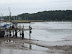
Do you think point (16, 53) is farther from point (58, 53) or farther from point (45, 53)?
point (58, 53)

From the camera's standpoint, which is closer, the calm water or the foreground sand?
the foreground sand

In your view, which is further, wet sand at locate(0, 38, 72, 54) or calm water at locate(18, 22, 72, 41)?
calm water at locate(18, 22, 72, 41)

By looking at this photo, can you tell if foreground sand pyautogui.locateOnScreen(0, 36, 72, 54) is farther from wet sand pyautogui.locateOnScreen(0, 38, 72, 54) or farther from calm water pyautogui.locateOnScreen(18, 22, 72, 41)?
calm water pyautogui.locateOnScreen(18, 22, 72, 41)

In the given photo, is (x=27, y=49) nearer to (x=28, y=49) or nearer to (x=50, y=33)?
(x=28, y=49)

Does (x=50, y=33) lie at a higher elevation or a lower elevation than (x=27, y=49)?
lower

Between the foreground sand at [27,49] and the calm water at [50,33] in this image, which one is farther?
the calm water at [50,33]

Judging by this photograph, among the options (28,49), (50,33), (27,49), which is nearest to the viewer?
(27,49)

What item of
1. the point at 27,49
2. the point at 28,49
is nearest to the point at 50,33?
the point at 28,49

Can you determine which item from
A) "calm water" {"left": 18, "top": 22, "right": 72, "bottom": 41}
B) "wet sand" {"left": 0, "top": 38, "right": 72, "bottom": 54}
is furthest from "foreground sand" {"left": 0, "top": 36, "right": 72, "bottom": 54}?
"calm water" {"left": 18, "top": 22, "right": 72, "bottom": 41}

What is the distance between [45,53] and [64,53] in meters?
2.19

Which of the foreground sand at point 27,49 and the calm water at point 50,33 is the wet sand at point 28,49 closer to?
the foreground sand at point 27,49

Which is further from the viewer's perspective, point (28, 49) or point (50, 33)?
point (50, 33)

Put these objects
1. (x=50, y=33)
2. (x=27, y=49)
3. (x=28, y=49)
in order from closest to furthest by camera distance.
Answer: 1. (x=27, y=49)
2. (x=28, y=49)
3. (x=50, y=33)

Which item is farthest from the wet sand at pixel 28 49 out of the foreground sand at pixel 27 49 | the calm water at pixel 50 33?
the calm water at pixel 50 33
